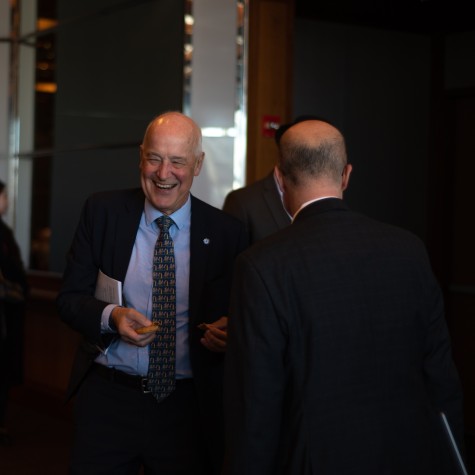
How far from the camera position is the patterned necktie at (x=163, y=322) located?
266 centimetres

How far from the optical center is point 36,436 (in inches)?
238

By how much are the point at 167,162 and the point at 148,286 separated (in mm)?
389

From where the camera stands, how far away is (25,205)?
7.46 meters

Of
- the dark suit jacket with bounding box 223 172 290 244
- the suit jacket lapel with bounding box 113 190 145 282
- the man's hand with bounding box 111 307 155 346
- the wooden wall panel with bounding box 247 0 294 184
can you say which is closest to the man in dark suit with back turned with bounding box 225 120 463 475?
the man's hand with bounding box 111 307 155 346

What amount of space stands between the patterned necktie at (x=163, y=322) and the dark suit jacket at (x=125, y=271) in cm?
6

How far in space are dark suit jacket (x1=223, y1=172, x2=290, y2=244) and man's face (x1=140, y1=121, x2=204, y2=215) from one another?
92cm

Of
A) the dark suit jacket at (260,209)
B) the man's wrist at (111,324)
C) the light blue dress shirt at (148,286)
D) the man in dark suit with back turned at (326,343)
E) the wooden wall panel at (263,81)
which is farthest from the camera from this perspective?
the wooden wall panel at (263,81)

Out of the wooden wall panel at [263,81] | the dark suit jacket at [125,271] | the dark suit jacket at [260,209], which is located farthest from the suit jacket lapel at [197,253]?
the wooden wall panel at [263,81]

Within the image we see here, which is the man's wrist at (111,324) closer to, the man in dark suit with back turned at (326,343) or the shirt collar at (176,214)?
the shirt collar at (176,214)

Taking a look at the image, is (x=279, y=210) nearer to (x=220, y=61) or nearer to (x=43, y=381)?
(x=220, y=61)

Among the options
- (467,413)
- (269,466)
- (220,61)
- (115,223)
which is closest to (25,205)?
(220,61)

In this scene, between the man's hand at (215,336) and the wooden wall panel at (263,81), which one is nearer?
the man's hand at (215,336)

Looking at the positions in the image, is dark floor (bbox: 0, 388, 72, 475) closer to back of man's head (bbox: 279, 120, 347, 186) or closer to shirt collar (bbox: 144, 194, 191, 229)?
shirt collar (bbox: 144, 194, 191, 229)

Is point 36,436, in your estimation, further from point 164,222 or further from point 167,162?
point 167,162
